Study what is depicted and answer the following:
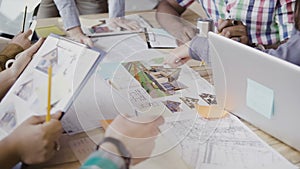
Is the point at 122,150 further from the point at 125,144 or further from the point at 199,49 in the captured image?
the point at 199,49

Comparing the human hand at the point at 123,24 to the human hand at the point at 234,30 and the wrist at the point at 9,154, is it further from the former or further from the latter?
the wrist at the point at 9,154

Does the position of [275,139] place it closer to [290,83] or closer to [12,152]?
[290,83]

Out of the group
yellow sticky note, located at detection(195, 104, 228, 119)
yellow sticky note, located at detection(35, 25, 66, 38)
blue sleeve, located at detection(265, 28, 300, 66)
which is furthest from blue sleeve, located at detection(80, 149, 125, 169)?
yellow sticky note, located at detection(35, 25, 66, 38)

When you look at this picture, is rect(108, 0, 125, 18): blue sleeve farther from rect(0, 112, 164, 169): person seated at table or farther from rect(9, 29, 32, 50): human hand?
rect(0, 112, 164, 169): person seated at table

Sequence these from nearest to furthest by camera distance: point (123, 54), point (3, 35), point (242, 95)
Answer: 1. point (242, 95)
2. point (123, 54)
3. point (3, 35)

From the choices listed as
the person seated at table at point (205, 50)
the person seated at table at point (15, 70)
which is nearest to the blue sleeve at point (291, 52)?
the person seated at table at point (205, 50)

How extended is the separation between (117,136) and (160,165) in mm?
134

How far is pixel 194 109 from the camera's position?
42.4 inches

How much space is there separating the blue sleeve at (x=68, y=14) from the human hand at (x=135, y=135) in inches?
30.6

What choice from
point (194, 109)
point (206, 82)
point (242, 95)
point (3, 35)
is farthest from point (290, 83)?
point (3, 35)

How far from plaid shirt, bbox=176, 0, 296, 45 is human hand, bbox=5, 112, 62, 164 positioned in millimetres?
849

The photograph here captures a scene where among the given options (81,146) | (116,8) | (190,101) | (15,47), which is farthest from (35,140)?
(116,8)

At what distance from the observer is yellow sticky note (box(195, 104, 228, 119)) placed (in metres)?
1.06

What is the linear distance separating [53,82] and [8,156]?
19 cm
